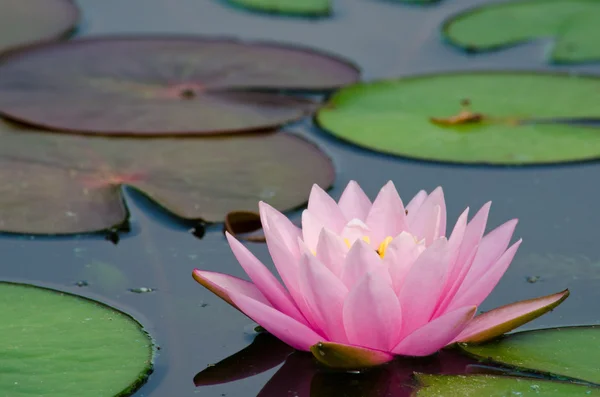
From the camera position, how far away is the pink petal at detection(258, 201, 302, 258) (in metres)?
1.68

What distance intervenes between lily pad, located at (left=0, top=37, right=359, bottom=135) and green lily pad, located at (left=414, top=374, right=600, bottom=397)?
4.49 feet

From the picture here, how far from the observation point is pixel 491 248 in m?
1.72

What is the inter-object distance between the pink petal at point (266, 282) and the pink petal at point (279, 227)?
0.20 feet

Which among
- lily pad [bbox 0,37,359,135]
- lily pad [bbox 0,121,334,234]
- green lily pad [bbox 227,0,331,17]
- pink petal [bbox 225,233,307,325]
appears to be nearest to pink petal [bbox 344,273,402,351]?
pink petal [bbox 225,233,307,325]

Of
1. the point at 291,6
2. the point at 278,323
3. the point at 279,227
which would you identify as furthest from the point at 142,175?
the point at 291,6

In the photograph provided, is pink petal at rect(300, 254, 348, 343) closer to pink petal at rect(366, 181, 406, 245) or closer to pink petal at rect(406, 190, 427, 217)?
pink petal at rect(366, 181, 406, 245)

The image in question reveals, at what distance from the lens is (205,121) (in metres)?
2.80

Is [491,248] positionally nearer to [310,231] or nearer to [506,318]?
[506,318]

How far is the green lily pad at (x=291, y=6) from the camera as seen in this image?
3785 millimetres

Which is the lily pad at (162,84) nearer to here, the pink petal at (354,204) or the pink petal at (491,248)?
the pink petal at (354,204)

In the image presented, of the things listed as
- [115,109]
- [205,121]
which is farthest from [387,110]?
[115,109]

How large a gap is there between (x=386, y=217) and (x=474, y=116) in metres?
1.12

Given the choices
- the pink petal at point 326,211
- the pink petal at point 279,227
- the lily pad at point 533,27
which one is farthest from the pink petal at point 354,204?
the lily pad at point 533,27

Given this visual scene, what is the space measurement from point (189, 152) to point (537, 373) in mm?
Answer: 1312
